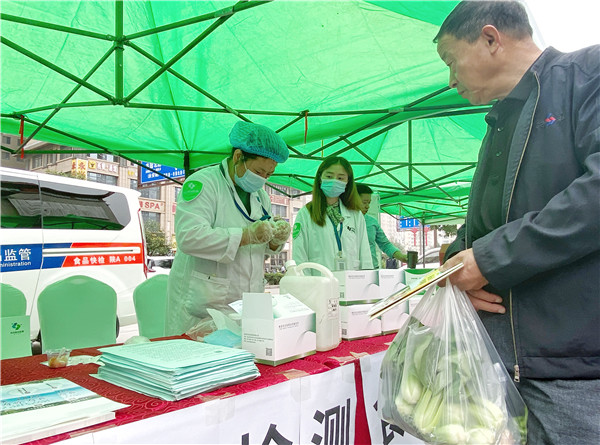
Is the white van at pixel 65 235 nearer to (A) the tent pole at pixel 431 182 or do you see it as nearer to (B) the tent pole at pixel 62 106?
(B) the tent pole at pixel 62 106

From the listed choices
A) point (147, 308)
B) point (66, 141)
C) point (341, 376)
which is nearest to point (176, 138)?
point (66, 141)

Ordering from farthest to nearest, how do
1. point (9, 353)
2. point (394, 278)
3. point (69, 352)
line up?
point (394, 278) → point (9, 353) → point (69, 352)

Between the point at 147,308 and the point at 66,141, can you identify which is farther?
the point at 66,141

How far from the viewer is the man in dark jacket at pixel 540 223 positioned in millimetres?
782

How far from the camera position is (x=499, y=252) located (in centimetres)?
83

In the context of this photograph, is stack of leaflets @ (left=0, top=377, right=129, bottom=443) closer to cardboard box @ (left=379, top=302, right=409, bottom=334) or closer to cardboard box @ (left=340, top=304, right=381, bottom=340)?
cardboard box @ (left=340, top=304, right=381, bottom=340)

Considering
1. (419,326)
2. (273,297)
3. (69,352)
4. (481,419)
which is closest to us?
(481,419)

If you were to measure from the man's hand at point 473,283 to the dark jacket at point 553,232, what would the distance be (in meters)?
0.02

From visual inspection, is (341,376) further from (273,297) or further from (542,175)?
(542,175)

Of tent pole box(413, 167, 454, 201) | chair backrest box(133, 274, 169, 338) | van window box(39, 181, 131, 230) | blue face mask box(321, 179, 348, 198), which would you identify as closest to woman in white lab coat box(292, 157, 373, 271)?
blue face mask box(321, 179, 348, 198)

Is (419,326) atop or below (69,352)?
atop

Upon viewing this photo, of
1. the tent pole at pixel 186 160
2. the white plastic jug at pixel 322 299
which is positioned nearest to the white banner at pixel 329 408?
the white plastic jug at pixel 322 299

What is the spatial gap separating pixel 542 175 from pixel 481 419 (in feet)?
1.74

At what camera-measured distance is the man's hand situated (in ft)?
2.91
